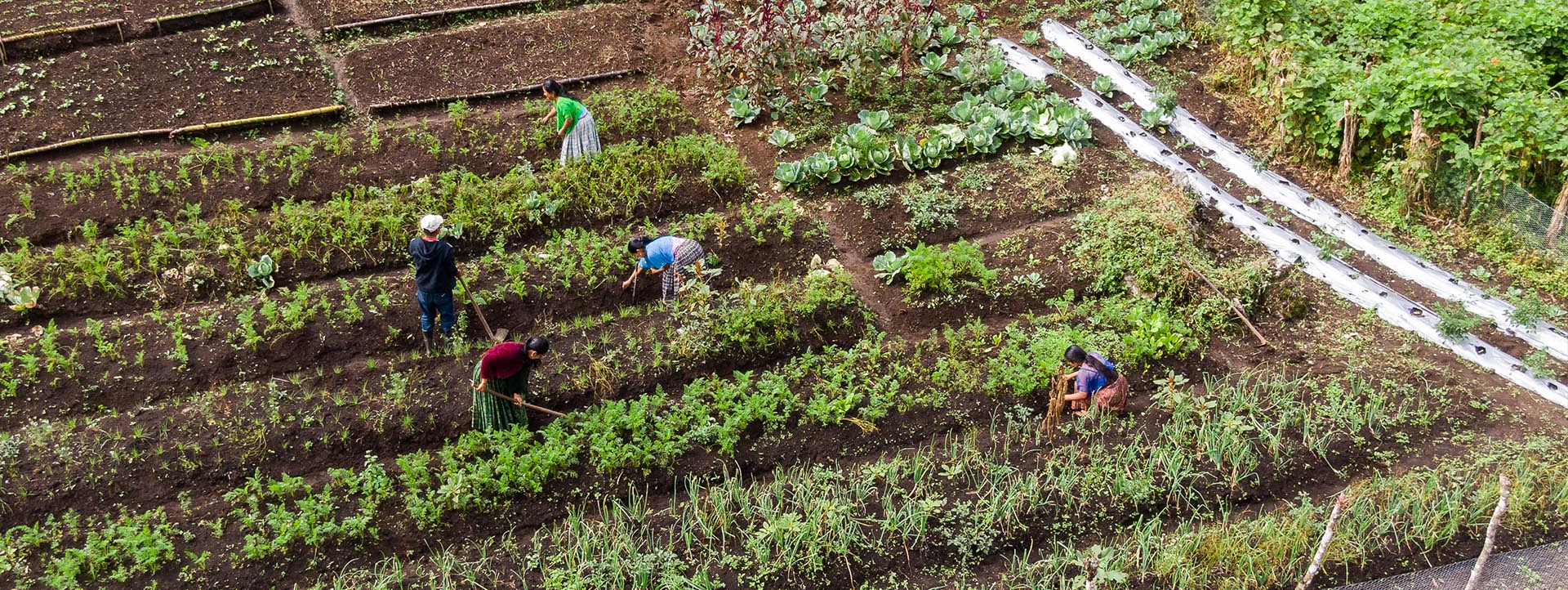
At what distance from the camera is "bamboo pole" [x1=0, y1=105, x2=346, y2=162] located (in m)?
10.4

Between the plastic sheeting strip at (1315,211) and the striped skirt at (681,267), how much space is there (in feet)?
16.2

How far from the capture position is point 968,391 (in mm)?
8281

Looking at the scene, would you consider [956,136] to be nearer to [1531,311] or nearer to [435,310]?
[1531,311]

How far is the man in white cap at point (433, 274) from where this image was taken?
26.8 feet

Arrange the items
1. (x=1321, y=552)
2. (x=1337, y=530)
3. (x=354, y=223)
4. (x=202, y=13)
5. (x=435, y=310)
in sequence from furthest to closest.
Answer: (x=202, y=13) → (x=354, y=223) → (x=435, y=310) → (x=1337, y=530) → (x=1321, y=552)

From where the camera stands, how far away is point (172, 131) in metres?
10.7

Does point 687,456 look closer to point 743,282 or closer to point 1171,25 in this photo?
point 743,282

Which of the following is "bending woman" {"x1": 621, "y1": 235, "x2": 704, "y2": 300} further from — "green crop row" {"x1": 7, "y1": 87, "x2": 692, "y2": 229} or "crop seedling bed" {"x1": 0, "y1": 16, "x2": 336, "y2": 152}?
"crop seedling bed" {"x1": 0, "y1": 16, "x2": 336, "y2": 152}

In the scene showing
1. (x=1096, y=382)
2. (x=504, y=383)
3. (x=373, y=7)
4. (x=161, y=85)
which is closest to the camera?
(x=504, y=383)

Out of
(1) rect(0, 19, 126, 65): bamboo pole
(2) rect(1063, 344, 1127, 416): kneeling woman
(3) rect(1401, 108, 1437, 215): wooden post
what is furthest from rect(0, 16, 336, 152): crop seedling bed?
(3) rect(1401, 108, 1437, 215): wooden post

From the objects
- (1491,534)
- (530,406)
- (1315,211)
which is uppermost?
(530,406)

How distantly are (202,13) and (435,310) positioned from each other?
5.82 m

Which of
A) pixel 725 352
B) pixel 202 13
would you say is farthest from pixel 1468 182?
pixel 202 13

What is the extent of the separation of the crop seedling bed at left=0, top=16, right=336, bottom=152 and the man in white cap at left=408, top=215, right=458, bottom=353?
146 inches
